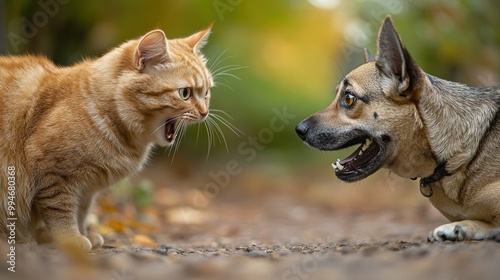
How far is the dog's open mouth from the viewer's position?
3.77 meters

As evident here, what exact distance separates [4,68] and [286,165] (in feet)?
23.3

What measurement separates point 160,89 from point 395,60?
1.44 meters

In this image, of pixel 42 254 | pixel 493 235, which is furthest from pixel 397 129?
pixel 42 254

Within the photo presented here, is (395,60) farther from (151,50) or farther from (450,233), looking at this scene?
(151,50)

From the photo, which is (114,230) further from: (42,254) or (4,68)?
(42,254)

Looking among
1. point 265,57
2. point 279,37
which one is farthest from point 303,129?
point 265,57

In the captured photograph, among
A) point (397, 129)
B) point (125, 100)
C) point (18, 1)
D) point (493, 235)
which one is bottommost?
point (493, 235)

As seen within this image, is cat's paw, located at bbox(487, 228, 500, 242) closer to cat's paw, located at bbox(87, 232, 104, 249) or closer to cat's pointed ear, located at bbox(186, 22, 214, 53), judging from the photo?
cat's pointed ear, located at bbox(186, 22, 214, 53)

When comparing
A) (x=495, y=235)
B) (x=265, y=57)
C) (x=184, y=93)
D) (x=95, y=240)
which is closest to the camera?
(x=495, y=235)

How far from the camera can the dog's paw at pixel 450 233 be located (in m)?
3.43

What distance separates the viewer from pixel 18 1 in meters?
5.76

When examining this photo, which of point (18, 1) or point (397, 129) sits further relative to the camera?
point (18, 1)

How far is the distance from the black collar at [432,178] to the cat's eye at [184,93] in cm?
156

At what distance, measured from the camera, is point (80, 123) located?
3.65 m
